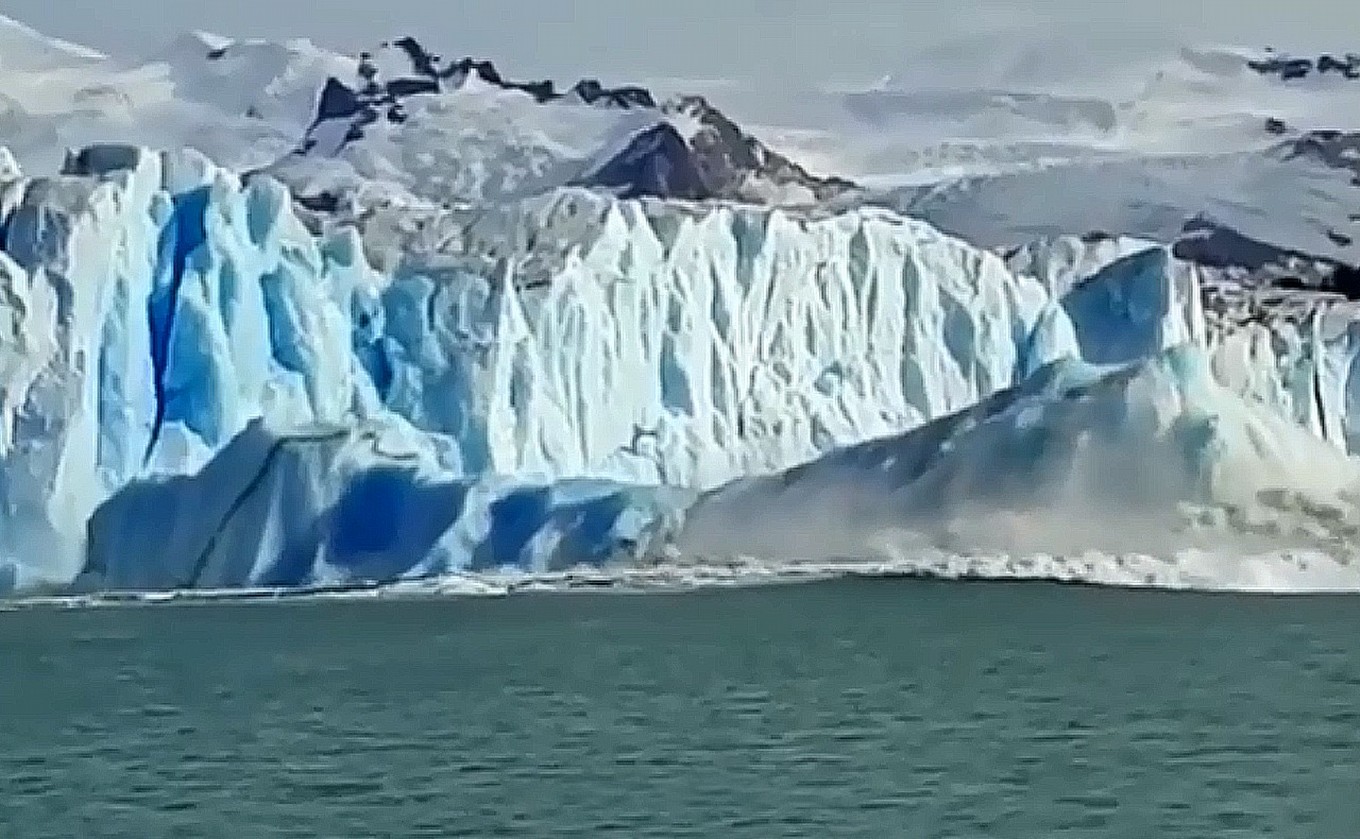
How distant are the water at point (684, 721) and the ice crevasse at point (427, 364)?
3.63ft

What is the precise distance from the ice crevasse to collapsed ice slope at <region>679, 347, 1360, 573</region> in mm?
1593

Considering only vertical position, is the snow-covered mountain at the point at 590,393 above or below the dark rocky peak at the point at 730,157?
below

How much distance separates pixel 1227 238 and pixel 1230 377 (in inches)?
1152

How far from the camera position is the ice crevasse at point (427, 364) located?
2897 centimetres

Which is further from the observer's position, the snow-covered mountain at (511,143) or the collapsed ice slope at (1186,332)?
the snow-covered mountain at (511,143)

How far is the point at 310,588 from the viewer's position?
2905cm

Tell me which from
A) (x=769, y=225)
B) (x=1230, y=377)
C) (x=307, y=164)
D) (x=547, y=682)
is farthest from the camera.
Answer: (x=307, y=164)

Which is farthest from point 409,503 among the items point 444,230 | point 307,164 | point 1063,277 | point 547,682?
point 307,164

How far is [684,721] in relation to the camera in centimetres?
1817

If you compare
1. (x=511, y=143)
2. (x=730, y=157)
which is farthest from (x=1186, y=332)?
(x=730, y=157)

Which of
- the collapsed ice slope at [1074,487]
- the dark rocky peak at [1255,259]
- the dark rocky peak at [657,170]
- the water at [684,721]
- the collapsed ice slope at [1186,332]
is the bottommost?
the water at [684,721]

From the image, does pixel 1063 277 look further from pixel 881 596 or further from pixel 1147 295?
pixel 881 596

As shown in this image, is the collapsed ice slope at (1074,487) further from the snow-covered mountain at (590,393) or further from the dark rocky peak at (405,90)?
the dark rocky peak at (405,90)

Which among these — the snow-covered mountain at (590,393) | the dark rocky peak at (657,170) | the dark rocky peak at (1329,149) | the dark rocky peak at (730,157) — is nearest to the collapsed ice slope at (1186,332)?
the snow-covered mountain at (590,393)
